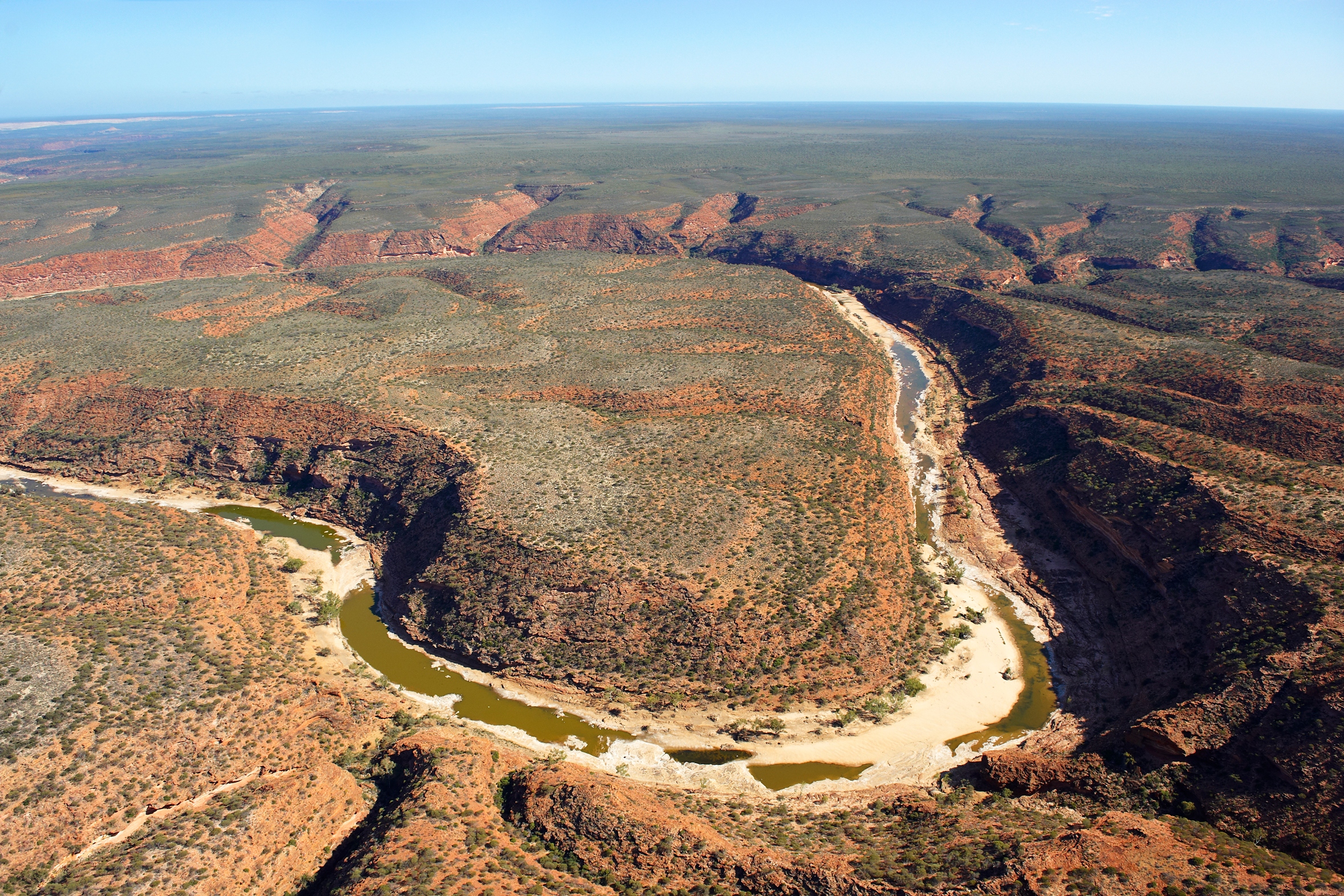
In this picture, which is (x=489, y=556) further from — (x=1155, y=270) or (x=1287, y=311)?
(x=1155, y=270)

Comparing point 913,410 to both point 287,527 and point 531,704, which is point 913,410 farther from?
point 287,527

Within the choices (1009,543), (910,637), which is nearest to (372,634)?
(910,637)

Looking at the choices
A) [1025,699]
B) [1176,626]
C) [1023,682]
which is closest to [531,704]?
[1025,699]

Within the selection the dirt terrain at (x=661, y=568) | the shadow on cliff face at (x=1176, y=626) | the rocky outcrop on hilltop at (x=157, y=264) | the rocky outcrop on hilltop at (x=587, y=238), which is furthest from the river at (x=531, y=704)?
the rocky outcrop on hilltop at (x=587, y=238)

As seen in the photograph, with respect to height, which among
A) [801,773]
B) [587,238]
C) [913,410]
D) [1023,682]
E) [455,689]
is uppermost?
[587,238]

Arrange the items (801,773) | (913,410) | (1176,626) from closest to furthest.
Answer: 1. (801,773)
2. (1176,626)
3. (913,410)

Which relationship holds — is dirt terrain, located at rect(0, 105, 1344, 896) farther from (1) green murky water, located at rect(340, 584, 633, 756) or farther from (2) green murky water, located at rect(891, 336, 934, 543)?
(2) green murky water, located at rect(891, 336, 934, 543)
